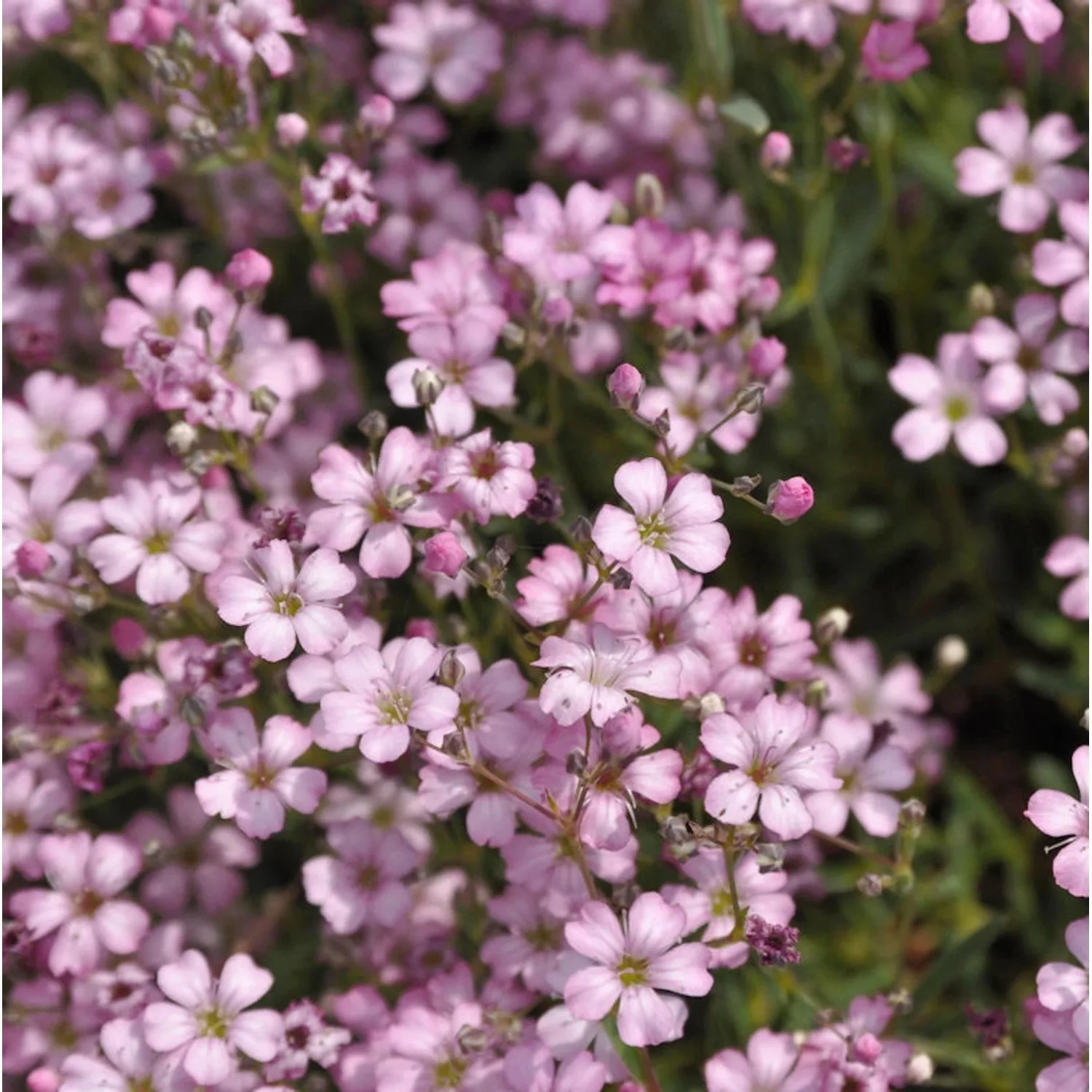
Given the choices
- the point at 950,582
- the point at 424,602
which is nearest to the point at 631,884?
the point at 424,602

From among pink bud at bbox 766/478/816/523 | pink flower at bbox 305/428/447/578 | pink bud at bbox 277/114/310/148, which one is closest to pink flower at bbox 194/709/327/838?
pink flower at bbox 305/428/447/578

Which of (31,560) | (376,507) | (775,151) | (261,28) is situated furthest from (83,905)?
(775,151)

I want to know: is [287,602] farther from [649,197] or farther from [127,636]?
[649,197]

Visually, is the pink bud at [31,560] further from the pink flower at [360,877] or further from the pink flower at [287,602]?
A: the pink flower at [360,877]

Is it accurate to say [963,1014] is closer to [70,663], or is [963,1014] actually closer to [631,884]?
[631,884]

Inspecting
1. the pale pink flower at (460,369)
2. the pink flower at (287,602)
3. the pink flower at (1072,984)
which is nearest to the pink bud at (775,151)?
the pale pink flower at (460,369)
